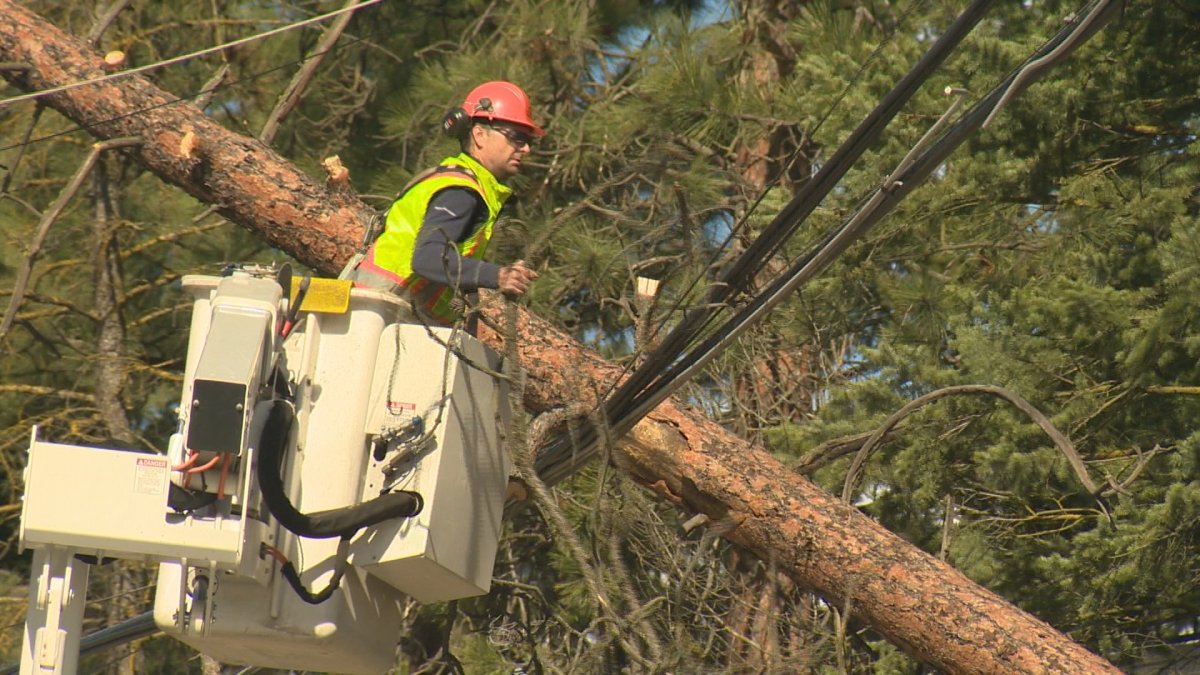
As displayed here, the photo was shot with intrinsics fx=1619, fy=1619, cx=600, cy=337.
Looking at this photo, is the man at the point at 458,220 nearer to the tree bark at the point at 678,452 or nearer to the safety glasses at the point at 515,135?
the safety glasses at the point at 515,135

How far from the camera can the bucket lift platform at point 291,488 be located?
12.5ft

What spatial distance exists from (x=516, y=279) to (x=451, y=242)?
246mm

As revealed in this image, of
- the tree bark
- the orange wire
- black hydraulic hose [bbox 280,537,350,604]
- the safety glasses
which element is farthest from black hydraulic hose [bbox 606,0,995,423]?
the orange wire

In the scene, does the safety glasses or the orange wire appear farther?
the safety glasses

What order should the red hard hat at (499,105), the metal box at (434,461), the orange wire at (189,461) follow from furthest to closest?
the red hard hat at (499,105) < the metal box at (434,461) < the orange wire at (189,461)

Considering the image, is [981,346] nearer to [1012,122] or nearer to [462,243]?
[1012,122]

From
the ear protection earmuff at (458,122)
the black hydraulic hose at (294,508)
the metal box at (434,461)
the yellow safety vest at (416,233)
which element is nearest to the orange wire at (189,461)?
the black hydraulic hose at (294,508)

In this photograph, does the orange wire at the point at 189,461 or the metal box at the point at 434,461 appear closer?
the orange wire at the point at 189,461

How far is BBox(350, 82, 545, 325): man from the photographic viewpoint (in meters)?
4.33

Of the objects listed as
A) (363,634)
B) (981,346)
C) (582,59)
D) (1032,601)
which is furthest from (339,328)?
(582,59)

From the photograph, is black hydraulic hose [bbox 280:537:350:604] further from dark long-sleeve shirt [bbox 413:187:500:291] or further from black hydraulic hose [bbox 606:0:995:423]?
black hydraulic hose [bbox 606:0:995:423]

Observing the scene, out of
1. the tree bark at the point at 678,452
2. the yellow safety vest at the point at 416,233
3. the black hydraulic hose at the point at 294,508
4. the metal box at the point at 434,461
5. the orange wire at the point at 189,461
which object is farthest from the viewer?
the tree bark at the point at 678,452

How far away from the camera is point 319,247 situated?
19.1 ft

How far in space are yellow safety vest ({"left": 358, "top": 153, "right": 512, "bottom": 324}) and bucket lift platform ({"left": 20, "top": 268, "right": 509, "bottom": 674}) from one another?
150mm
